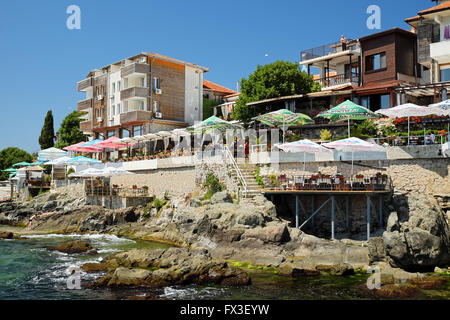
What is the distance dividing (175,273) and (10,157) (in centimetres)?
6370

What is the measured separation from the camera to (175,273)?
17250 millimetres

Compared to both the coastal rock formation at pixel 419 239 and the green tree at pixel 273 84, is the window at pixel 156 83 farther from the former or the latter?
the coastal rock formation at pixel 419 239

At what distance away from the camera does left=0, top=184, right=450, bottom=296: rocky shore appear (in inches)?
686

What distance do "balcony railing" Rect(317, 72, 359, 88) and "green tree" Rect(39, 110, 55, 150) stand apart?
161ft

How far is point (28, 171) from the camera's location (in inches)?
2029

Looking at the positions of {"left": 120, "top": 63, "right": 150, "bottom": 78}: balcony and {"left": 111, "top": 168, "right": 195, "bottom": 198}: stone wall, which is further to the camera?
{"left": 120, "top": 63, "right": 150, "bottom": 78}: balcony

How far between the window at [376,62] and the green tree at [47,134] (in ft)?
177

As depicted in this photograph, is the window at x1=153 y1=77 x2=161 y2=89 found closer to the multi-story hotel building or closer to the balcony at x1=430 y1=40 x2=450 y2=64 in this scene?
the multi-story hotel building

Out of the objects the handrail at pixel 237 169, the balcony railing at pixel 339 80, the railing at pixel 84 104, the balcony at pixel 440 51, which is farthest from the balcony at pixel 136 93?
the balcony at pixel 440 51

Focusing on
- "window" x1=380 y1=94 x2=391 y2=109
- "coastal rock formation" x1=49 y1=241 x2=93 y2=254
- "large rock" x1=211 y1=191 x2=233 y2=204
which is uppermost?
"window" x1=380 y1=94 x2=391 y2=109

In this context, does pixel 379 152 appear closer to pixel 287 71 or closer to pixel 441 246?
pixel 441 246

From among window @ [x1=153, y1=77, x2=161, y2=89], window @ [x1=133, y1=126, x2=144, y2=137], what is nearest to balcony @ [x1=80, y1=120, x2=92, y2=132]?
window @ [x1=133, y1=126, x2=144, y2=137]

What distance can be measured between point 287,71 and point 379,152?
58.3 feet

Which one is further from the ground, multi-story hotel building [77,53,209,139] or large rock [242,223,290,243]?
multi-story hotel building [77,53,209,139]
